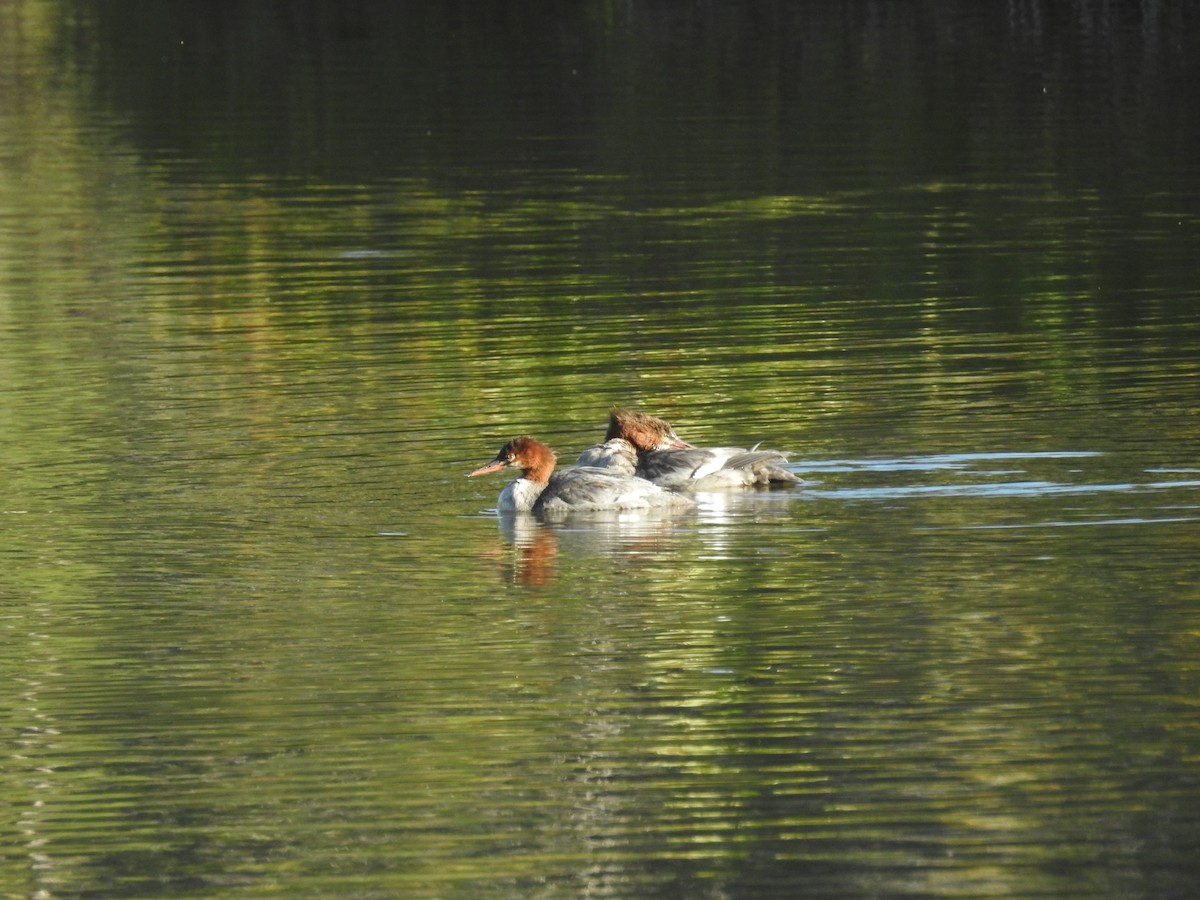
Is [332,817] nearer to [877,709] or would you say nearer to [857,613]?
[877,709]

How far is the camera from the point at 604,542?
13.7 m

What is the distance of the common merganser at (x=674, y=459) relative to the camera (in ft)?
47.9

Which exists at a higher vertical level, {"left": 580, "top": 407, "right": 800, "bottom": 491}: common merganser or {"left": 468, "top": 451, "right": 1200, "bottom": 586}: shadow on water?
{"left": 580, "top": 407, "right": 800, "bottom": 491}: common merganser

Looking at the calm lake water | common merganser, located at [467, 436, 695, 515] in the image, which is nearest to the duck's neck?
common merganser, located at [467, 436, 695, 515]

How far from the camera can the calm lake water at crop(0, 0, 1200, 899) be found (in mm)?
8750

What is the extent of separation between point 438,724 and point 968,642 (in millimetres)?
2315

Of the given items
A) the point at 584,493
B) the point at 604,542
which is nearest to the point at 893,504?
the point at 604,542

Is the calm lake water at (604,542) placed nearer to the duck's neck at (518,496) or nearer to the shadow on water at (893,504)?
the shadow on water at (893,504)

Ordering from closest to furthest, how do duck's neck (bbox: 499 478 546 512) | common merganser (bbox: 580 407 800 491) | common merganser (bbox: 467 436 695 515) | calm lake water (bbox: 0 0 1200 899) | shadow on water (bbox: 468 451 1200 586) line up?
calm lake water (bbox: 0 0 1200 899) < shadow on water (bbox: 468 451 1200 586) < common merganser (bbox: 467 436 695 515) < duck's neck (bbox: 499 478 546 512) < common merganser (bbox: 580 407 800 491)

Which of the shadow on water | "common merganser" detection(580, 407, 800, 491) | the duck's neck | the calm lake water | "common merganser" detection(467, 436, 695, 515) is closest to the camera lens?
the calm lake water

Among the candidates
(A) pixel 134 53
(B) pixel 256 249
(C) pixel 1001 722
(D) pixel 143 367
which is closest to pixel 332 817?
(C) pixel 1001 722

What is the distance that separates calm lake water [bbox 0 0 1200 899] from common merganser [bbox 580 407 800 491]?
0.16 m

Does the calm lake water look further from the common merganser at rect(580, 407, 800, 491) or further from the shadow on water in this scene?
the common merganser at rect(580, 407, 800, 491)

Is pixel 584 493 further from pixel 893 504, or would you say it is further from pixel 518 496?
pixel 893 504
